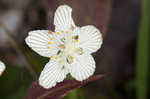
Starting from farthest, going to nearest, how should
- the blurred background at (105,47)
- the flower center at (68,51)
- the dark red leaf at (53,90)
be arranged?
the blurred background at (105,47)
the flower center at (68,51)
the dark red leaf at (53,90)

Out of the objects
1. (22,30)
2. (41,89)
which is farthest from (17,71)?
(41,89)

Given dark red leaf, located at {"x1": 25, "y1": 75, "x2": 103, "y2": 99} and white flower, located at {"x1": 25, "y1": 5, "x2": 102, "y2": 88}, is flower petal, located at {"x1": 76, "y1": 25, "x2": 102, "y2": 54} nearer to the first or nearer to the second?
white flower, located at {"x1": 25, "y1": 5, "x2": 102, "y2": 88}

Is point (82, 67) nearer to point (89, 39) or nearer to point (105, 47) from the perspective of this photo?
point (89, 39)

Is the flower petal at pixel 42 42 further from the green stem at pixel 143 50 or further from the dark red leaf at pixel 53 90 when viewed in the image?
the green stem at pixel 143 50

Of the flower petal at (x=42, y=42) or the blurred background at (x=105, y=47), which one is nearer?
the flower petal at (x=42, y=42)

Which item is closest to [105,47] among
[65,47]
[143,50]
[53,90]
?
[143,50]

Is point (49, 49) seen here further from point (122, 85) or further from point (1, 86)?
point (122, 85)

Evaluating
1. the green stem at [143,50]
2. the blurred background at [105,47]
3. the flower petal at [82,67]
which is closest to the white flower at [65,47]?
the flower petal at [82,67]
